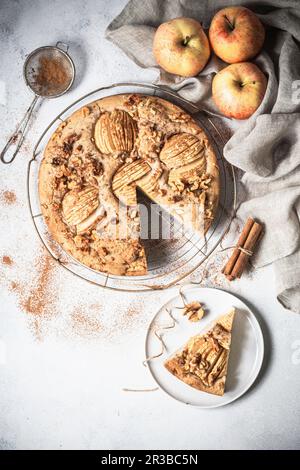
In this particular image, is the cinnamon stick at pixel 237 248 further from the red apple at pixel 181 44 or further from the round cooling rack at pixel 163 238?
the red apple at pixel 181 44

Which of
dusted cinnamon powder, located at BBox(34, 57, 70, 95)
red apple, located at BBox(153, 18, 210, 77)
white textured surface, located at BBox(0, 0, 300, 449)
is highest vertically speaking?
red apple, located at BBox(153, 18, 210, 77)

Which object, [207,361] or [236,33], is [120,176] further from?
[207,361]

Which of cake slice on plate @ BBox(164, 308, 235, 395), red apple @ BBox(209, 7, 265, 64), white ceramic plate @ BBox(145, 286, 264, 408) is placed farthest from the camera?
white ceramic plate @ BBox(145, 286, 264, 408)

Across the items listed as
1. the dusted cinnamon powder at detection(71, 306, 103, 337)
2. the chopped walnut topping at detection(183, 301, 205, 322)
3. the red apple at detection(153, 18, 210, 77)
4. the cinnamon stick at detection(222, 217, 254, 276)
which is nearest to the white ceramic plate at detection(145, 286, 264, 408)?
the chopped walnut topping at detection(183, 301, 205, 322)

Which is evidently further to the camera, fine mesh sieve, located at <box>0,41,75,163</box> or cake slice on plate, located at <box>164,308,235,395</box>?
fine mesh sieve, located at <box>0,41,75,163</box>

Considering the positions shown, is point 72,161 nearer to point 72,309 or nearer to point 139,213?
point 139,213

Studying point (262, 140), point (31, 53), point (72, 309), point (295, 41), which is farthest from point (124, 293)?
point (295, 41)

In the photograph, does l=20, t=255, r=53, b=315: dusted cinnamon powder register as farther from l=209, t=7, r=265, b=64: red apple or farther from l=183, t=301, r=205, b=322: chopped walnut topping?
l=209, t=7, r=265, b=64: red apple
